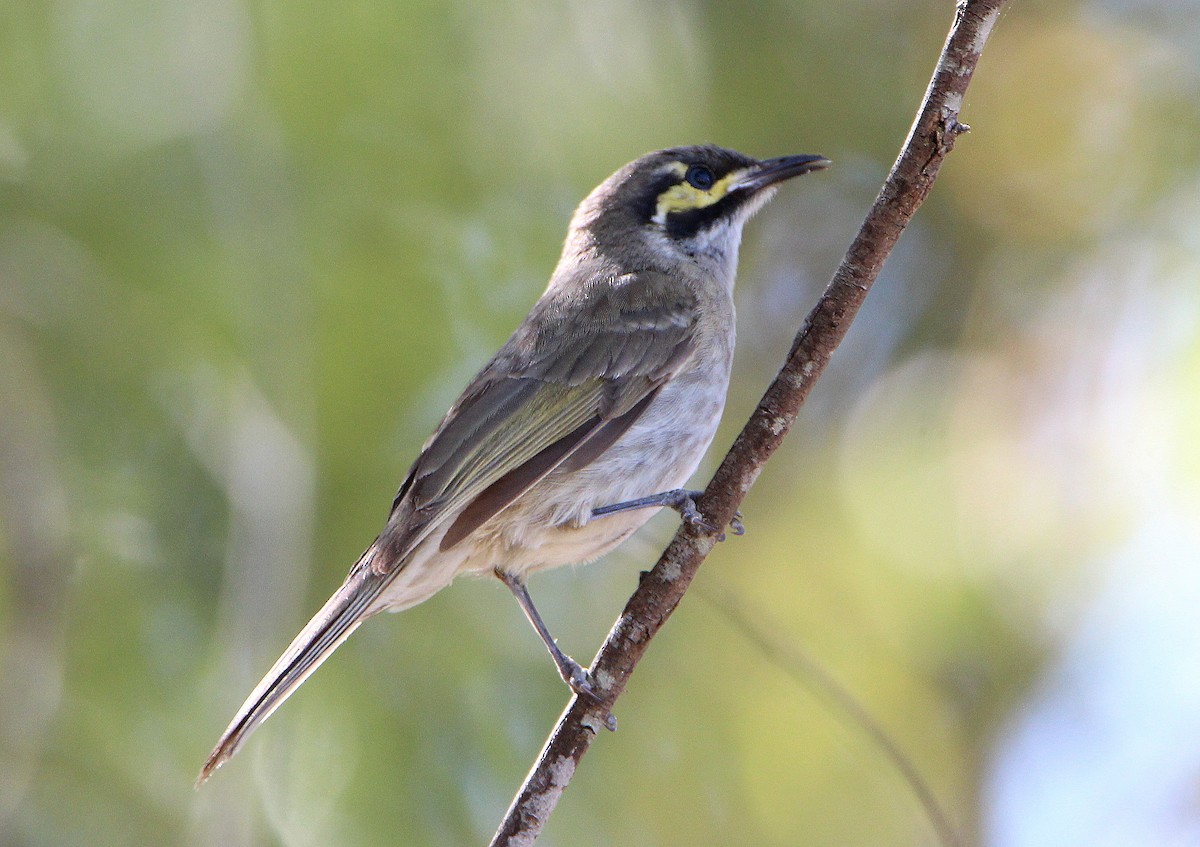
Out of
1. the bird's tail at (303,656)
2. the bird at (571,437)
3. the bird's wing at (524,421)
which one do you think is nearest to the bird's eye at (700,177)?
the bird at (571,437)

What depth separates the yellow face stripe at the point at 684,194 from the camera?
5609mm

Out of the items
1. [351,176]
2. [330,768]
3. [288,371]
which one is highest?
[351,176]

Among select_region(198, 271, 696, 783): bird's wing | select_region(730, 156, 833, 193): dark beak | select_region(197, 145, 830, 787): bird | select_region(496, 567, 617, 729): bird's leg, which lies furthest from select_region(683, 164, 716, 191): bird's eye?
select_region(496, 567, 617, 729): bird's leg

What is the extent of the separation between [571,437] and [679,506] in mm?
604

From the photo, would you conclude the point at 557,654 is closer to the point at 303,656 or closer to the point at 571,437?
the point at 571,437

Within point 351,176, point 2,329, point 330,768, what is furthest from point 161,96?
point 330,768

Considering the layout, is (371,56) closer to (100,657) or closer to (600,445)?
(600,445)

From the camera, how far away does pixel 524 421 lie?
15.8 ft

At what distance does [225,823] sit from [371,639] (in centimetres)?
119

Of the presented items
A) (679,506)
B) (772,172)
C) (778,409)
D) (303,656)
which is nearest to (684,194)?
(772,172)

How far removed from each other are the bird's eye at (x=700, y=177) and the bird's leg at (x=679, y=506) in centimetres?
162

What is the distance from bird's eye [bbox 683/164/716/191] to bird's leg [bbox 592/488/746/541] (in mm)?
1624

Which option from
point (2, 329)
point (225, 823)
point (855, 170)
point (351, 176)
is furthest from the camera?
point (855, 170)

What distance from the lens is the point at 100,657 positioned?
5164mm
